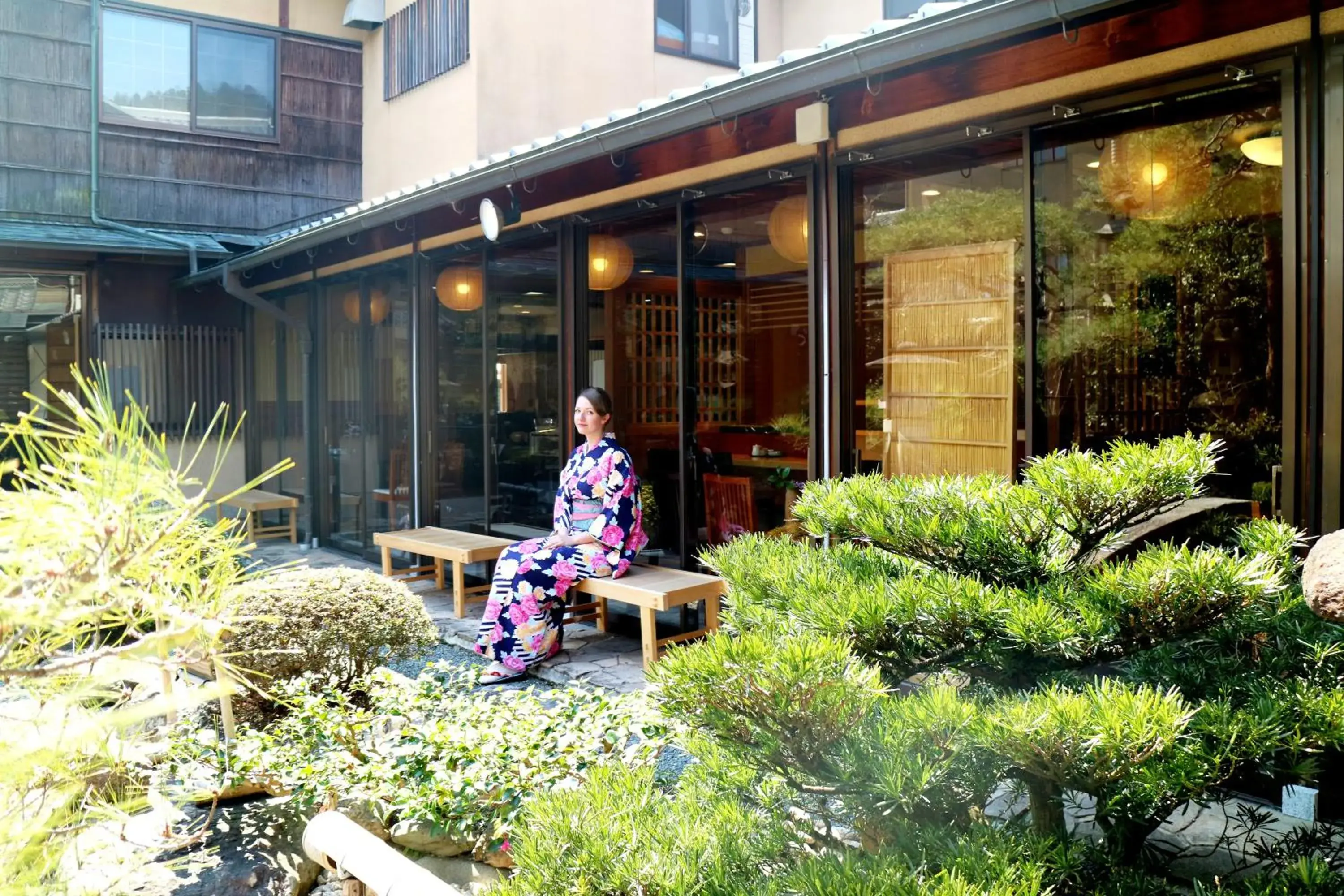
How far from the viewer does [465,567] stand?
8.37 meters

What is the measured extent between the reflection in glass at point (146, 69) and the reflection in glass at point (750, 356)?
27.3 feet

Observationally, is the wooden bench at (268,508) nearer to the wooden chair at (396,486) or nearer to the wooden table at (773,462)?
the wooden chair at (396,486)

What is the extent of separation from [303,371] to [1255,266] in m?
8.99

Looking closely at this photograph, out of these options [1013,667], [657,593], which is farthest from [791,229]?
[1013,667]

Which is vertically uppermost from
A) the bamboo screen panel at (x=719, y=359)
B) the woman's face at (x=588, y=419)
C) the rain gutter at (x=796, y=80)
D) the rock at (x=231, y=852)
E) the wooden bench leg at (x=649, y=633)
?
the rain gutter at (x=796, y=80)

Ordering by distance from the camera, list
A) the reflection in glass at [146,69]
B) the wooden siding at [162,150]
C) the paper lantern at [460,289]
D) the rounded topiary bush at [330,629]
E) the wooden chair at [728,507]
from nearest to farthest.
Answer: the rounded topiary bush at [330,629]
the wooden chair at [728,507]
the paper lantern at [460,289]
the wooden siding at [162,150]
the reflection in glass at [146,69]

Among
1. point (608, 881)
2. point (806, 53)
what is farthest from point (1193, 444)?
point (806, 53)

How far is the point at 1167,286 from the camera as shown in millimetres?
4184

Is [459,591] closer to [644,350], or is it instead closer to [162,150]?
[644,350]

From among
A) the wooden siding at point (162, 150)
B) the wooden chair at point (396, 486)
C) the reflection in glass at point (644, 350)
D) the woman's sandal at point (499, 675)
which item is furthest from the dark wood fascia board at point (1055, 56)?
the wooden siding at point (162, 150)

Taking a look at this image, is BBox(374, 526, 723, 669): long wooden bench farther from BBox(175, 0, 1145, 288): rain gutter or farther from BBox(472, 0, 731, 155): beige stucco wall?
BBox(472, 0, 731, 155): beige stucco wall

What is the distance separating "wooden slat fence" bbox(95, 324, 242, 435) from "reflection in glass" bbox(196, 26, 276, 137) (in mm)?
2396

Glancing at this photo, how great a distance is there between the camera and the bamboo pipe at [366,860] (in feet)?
7.45

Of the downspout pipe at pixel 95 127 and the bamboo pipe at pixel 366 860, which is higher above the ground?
the downspout pipe at pixel 95 127
